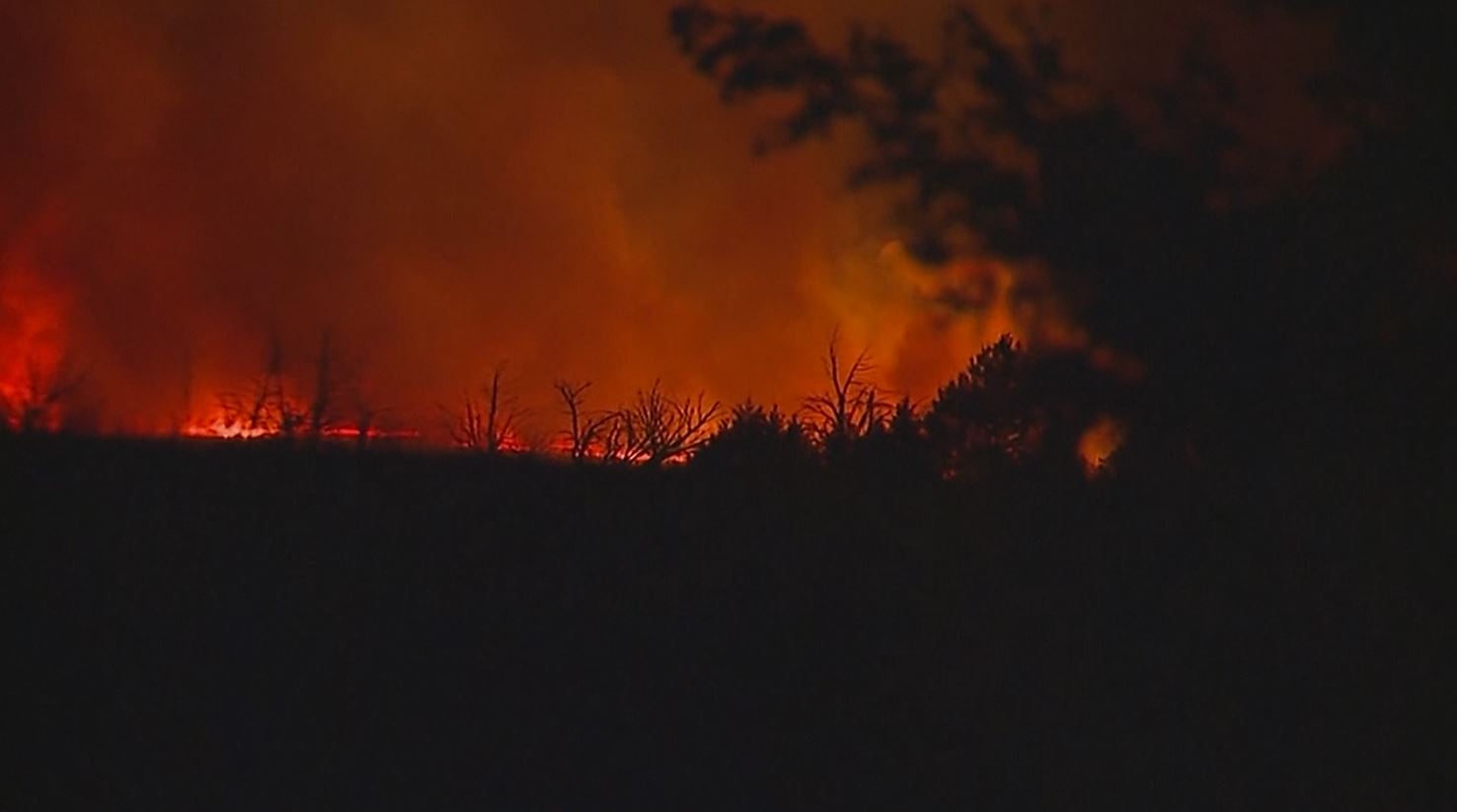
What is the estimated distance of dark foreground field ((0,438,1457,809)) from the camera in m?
6.82

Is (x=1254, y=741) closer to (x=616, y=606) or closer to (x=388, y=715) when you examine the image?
(x=616, y=606)

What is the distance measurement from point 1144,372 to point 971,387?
1.45 metres

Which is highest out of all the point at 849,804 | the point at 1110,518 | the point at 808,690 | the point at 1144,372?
the point at 1144,372

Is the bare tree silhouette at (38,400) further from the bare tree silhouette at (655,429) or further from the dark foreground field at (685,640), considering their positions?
the bare tree silhouette at (655,429)

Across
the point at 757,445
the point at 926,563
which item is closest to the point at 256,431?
the point at 757,445

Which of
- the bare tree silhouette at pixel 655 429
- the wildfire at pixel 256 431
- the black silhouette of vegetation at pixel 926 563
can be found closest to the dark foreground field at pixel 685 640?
the black silhouette of vegetation at pixel 926 563

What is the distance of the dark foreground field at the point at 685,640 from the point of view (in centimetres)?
682

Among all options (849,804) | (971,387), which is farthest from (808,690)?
(971,387)

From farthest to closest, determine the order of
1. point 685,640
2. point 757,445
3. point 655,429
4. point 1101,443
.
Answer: point 655,429 → point 757,445 → point 1101,443 → point 685,640

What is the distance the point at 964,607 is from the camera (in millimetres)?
7988

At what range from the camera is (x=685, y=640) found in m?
7.52

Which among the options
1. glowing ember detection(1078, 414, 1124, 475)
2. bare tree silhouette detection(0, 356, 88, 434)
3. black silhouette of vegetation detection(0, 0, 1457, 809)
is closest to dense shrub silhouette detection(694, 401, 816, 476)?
black silhouette of vegetation detection(0, 0, 1457, 809)

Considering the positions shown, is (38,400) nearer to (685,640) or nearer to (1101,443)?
(685,640)

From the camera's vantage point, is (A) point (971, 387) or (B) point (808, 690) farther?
(A) point (971, 387)
